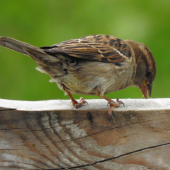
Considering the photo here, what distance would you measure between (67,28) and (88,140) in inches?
103

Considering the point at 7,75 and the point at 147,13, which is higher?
the point at 147,13

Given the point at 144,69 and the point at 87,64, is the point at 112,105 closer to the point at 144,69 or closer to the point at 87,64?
the point at 87,64

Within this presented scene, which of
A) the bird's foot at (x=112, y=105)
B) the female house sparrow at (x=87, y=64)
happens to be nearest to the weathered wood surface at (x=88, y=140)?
the bird's foot at (x=112, y=105)

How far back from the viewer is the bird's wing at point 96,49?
10.4 ft

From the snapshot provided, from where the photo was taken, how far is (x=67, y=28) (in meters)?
5.02

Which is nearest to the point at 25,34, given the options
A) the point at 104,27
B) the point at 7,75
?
the point at 7,75

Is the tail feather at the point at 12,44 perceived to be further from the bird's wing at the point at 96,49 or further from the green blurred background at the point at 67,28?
the green blurred background at the point at 67,28

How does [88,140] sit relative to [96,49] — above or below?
below

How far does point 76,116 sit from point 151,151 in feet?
1.75

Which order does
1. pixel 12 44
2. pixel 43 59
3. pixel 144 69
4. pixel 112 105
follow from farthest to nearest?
pixel 144 69
pixel 43 59
pixel 112 105
pixel 12 44

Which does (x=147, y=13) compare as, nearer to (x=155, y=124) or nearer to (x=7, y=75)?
(x=7, y=75)

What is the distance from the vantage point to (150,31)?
4.92 m

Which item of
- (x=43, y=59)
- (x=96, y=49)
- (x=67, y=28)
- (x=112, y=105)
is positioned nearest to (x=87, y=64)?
(x=96, y=49)

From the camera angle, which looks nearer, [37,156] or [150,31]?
[37,156]
